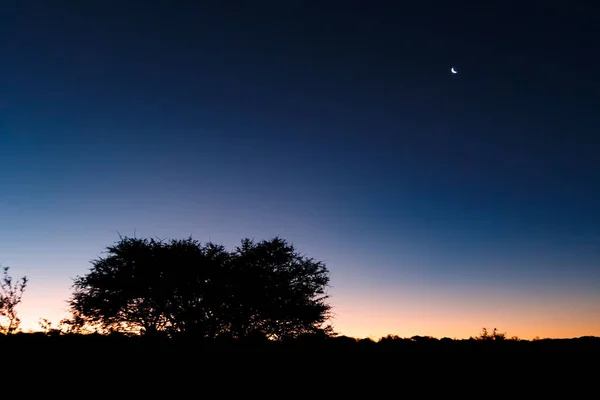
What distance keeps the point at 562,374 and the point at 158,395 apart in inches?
239

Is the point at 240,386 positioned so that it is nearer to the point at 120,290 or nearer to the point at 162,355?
the point at 162,355

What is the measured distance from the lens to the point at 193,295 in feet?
90.2

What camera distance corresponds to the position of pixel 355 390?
539 cm

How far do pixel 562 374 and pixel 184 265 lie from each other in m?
26.4

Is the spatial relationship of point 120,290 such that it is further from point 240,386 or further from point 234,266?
point 240,386

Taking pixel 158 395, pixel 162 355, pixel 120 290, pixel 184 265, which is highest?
pixel 184 265

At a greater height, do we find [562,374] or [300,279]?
[300,279]

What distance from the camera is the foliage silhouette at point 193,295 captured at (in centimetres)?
2669

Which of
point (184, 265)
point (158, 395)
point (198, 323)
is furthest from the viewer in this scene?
point (184, 265)

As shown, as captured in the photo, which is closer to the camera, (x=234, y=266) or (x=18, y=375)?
(x=18, y=375)

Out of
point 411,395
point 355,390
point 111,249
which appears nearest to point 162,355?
point 355,390

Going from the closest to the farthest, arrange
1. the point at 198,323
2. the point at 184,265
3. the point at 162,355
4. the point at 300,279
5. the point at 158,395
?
the point at 158,395, the point at 162,355, the point at 198,323, the point at 184,265, the point at 300,279

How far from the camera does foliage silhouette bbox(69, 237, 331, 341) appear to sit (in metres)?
26.7

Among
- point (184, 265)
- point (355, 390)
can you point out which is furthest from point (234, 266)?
point (355, 390)
